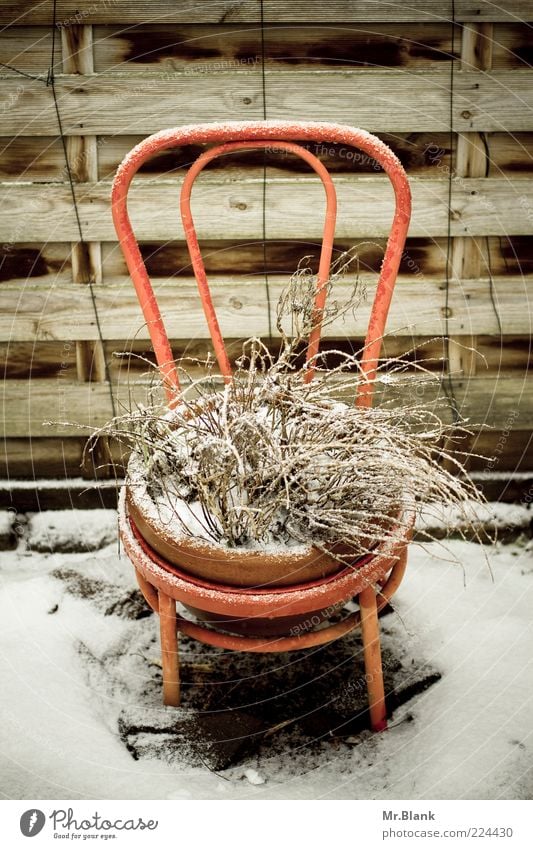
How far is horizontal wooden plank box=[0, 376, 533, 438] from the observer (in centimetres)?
223

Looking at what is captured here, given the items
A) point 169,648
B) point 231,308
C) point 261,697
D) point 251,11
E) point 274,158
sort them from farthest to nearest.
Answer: point 231,308 < point 274,158 < point 251,11 < point 261,697 < point 169,648

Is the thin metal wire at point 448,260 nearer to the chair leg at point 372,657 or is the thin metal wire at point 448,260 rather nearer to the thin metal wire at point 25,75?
the chair leg at point 372,657

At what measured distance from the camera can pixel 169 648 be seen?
1392mm

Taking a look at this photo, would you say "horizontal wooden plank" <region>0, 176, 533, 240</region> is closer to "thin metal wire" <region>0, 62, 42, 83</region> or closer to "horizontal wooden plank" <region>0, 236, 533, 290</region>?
"horizontal wooden plank" <region>0, 236, 533, 290</region>

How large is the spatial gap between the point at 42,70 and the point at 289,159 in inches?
27.6

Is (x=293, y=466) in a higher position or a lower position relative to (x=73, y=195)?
lower

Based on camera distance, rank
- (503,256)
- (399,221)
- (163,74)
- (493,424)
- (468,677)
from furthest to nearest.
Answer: (493,424), (503,256), (163,74), (468,677), (399,221)

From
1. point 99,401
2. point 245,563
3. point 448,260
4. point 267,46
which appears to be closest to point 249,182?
point 267,46

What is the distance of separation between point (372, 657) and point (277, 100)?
145cm

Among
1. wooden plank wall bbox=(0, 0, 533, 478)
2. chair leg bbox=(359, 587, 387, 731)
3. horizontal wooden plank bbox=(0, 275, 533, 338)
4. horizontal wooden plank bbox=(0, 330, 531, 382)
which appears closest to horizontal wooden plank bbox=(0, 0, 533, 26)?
wooden plank wall bbox=(0, 0, 533, 478)

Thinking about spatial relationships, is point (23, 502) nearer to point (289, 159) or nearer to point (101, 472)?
point (101, 472)

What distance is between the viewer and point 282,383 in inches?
48.0

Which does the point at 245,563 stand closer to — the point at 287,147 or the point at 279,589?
the point at 279,589

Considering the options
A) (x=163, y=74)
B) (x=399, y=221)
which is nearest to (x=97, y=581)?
(x=399, y=221)
